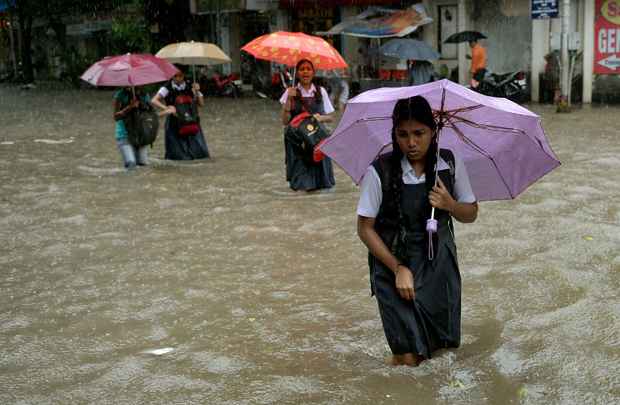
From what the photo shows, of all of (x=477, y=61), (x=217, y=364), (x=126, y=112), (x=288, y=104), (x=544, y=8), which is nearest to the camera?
(x=217, y=364)

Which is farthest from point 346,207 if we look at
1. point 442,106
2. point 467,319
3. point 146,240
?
point 442,106

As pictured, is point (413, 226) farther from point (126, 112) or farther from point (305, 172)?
point (126, 112)

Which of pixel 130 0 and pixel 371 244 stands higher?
pixel 130 0

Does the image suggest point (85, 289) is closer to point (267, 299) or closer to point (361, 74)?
point (267, 299)

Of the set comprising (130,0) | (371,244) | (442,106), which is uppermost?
(130,0)

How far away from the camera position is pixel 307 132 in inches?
356

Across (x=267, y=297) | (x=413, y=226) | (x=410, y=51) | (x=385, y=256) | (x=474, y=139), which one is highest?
(x=410, y=51)

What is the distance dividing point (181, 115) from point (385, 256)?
8.03 m

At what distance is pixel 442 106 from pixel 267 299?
2.26 meters

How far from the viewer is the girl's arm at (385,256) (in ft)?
13.3

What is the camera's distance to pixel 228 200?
30.6 feet

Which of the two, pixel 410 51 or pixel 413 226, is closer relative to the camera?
pixel 413 226

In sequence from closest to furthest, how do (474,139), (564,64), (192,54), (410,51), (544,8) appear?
(474,139) < (192,54) < (544,8) < (410,51) < (564,64)

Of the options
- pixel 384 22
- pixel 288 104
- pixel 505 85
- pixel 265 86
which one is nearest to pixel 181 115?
pixel 288 104
